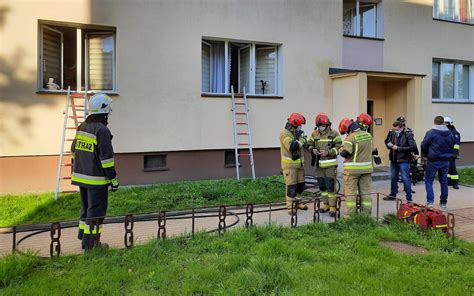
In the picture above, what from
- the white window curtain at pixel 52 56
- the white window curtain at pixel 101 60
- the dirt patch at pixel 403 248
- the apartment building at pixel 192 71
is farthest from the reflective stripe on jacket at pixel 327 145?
the white window curtain at pixel 52 56

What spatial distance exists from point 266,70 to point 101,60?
4638mm

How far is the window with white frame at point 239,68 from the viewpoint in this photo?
36.3 feet

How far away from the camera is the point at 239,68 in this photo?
11.6 metres

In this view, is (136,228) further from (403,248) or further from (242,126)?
(242,126)

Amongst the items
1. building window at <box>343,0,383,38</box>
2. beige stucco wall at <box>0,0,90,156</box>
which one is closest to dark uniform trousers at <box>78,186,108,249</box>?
beige stucco wall at <box>0,0,90,156</box>

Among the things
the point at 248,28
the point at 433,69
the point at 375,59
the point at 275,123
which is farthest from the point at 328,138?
the point at 433,69

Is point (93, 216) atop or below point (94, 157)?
below

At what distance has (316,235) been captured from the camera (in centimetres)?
579

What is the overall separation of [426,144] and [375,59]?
19.2 feet

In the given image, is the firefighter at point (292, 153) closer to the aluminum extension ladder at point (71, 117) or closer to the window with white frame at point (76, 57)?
the aluminum extension ladder at point (71, 117)

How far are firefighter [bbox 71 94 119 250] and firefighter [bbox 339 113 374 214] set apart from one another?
3.73 meters

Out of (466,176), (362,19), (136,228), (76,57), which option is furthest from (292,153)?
(362,19)

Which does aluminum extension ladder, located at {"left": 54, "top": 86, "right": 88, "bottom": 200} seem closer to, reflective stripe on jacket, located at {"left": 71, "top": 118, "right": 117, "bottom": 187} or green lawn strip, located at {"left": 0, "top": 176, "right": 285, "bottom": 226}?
green lawn strip, located at {"left": 0, "top": 176, "right": 285, "bottom": 226}

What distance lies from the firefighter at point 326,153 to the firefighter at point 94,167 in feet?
12.5
